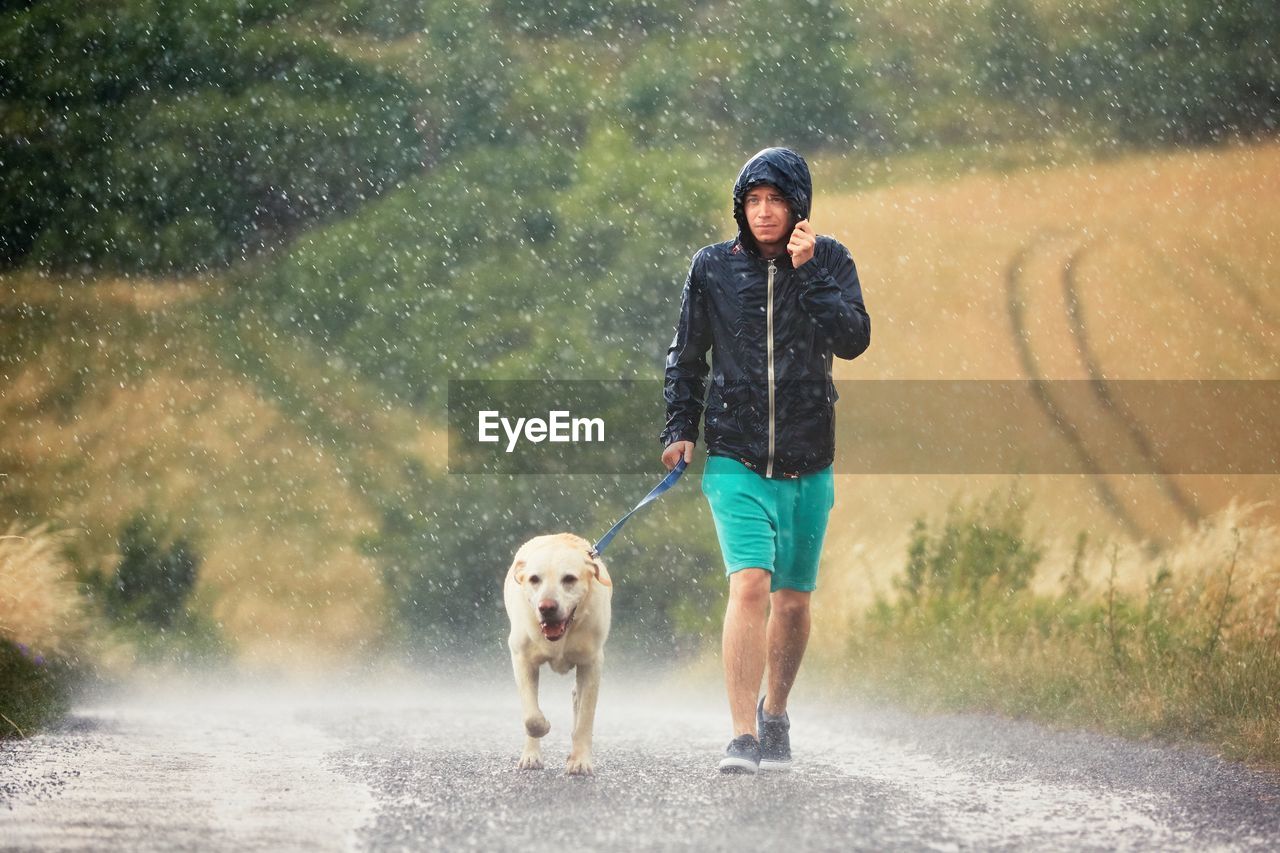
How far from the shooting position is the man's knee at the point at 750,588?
5496mm

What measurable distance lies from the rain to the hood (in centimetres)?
395

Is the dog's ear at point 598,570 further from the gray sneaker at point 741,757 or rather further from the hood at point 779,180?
the hood at point 779,180

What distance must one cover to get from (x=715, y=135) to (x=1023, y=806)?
12579mm

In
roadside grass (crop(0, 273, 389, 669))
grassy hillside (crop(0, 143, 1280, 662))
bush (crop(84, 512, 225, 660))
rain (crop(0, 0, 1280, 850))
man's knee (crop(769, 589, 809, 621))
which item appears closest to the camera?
man's knee (crop(769, 589, 809, 621))

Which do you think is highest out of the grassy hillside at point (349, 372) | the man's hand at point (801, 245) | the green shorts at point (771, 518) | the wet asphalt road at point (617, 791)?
the grassy hillside at point (349, 372)

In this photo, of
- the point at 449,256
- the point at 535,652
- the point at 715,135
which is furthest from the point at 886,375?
the point at 535,652

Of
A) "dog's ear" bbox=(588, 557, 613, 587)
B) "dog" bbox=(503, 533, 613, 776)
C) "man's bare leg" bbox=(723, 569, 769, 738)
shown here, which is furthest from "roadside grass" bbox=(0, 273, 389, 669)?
"man's bare leg" bbox=(723, 569, 769, 738)

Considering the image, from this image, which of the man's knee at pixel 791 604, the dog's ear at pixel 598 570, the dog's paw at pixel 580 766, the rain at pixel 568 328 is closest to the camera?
the dog's paw at pixel 580 766

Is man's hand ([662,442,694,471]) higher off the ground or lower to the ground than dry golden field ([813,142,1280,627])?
lower

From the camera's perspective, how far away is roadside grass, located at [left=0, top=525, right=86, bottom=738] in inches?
Result: 306

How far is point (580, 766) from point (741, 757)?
2.07ft

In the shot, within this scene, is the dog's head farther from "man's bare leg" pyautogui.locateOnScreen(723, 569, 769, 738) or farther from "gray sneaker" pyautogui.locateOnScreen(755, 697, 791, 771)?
"gray sneaker" pyautogui.locateOnScreen(755, 697, 791, 771)

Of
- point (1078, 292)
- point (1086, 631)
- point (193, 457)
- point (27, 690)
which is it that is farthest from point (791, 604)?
point (193, 457)

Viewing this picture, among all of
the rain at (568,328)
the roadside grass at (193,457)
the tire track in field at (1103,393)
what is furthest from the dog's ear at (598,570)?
the roadside grass at (193,457)
